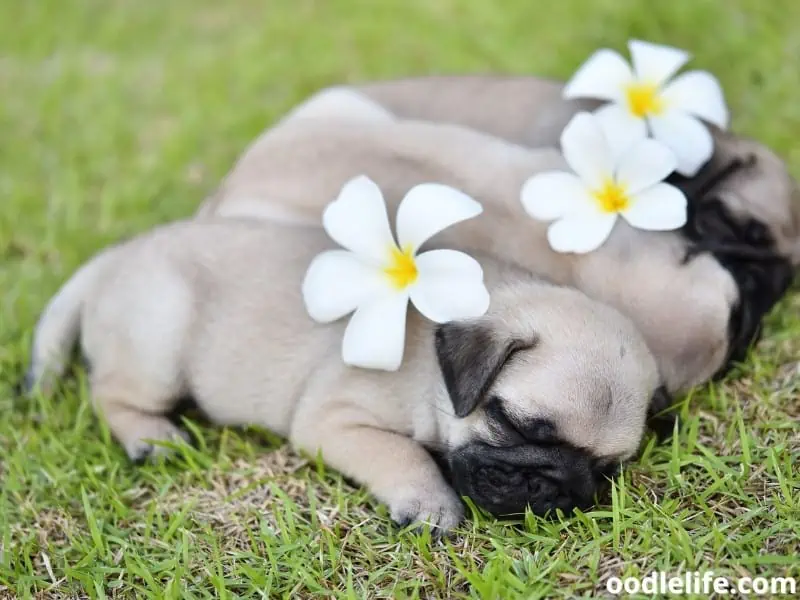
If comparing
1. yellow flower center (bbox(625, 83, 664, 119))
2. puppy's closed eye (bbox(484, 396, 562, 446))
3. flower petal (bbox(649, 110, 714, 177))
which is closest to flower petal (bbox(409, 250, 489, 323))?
puppy's closed eye (bbox(484, 396, 562, 446))

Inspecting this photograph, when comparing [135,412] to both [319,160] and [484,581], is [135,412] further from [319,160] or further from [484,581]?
[484,581]

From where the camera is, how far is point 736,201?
464 centimetres

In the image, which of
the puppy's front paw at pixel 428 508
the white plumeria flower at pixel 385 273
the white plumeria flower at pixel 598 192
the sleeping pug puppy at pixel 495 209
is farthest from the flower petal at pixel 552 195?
the puppy's front paw at pixel 428 508

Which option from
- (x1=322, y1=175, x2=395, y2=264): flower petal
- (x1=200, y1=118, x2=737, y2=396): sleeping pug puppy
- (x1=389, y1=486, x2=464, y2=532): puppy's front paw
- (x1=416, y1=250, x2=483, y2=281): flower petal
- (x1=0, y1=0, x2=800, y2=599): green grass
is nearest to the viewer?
(x1=0, y1=0, x2=800, y2=599): green grass

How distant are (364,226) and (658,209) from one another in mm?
1257

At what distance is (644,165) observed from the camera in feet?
13.7

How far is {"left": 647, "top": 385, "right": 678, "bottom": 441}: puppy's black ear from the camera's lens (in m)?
3.80

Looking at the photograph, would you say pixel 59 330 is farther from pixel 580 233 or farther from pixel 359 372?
pixel 580 233

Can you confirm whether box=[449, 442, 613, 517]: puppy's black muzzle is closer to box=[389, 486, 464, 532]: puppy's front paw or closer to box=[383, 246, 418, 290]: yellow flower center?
box=[389, 486, 464, 532]: puppy's front paw

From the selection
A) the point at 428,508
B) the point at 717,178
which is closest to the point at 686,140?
the point at 717,178

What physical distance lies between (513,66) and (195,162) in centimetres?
238

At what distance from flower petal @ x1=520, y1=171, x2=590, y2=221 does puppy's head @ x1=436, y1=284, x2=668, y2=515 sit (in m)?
0.68

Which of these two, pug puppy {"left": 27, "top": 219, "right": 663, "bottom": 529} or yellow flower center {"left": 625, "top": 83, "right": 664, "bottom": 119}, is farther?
yellow flower center {"left": 625, "top": 83, "right": 664, "bottom": 119}

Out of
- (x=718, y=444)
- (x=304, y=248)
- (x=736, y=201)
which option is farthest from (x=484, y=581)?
(x=736, y=201)
